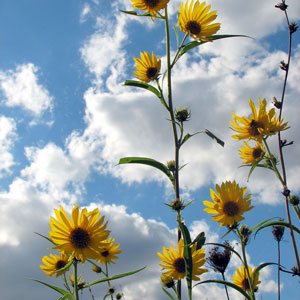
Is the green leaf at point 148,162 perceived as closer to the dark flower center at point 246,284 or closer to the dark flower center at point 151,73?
the dark flower center at point 151,73

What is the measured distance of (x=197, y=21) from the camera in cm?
264

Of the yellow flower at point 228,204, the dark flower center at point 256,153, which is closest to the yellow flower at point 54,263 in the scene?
the yellow flower at point 228,204

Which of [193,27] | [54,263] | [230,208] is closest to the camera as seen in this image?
[230,208]

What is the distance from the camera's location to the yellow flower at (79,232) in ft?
6.39

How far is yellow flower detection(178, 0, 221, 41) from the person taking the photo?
261cm

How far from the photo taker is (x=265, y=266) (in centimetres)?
228

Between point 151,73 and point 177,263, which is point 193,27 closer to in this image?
point 151,73

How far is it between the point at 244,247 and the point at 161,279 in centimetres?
65

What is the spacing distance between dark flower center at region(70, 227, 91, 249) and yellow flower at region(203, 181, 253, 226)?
877mm

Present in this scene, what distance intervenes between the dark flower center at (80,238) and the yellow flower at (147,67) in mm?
1327

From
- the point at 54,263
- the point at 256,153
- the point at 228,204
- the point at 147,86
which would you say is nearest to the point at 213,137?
the point at 228,204

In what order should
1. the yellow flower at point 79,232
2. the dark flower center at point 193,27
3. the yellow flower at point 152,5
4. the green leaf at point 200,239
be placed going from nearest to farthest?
1. the yellow flower at point 79,232
2. the green leaf at point 200,239
3. the yellow flower at point 152,5
4. the dark flower center at point 193,27

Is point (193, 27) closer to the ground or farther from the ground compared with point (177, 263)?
farther from the ground

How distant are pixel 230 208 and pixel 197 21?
1.46 metres
